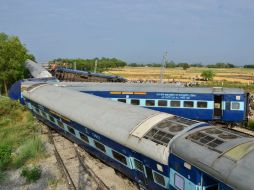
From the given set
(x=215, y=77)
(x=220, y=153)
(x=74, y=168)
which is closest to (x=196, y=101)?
(x=74, y=168)

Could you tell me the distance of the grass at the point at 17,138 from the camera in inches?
665

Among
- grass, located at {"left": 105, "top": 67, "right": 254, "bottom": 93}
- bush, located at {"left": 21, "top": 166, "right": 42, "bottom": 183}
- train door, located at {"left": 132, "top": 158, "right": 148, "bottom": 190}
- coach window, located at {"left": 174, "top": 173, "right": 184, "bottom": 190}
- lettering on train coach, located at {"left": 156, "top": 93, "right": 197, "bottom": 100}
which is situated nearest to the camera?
coach window, located at {"left": 174, "top": 173, "right": 184, "bottom": 190}

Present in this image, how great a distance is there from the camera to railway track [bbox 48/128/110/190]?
44.6 ft

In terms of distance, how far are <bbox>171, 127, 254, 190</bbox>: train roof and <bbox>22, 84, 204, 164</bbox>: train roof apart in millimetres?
711

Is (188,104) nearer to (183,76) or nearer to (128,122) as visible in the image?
(128,122)

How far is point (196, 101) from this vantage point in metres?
23.3

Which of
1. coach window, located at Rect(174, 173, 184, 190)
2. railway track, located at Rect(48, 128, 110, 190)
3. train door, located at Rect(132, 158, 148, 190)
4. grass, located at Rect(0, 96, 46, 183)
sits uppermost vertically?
coach window, located at Rect(174, 173, 184, 190)

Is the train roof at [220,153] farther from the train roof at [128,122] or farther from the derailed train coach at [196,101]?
the derailed train coach at [196,101]

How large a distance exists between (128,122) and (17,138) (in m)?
→ 11.2

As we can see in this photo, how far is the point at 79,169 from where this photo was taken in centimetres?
1560

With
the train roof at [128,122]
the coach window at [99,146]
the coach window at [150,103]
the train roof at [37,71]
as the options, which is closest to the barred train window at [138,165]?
the train roof at [128,122]

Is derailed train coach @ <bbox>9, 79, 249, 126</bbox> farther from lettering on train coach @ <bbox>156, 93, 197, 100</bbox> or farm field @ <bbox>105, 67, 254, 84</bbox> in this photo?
farm field @ <bbox>105, 67, 254, 84</bbox>

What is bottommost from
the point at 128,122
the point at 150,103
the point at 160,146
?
the point at 150,103

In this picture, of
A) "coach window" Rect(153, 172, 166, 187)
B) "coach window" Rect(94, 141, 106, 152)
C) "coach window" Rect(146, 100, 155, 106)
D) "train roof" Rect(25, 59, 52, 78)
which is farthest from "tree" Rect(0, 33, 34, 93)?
"coach window" Rect(153, 172, 166, 187)
